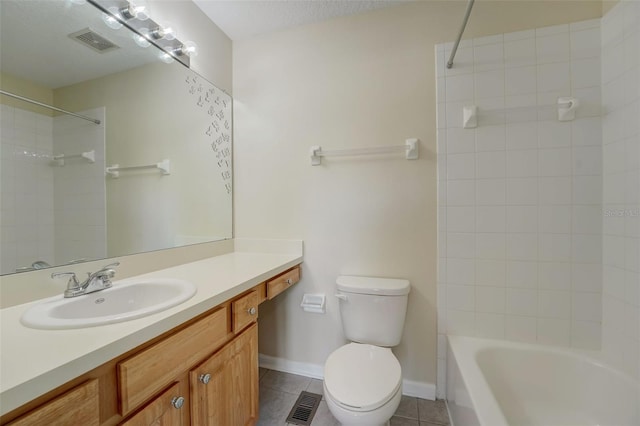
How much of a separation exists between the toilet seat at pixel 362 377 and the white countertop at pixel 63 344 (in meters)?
0.60

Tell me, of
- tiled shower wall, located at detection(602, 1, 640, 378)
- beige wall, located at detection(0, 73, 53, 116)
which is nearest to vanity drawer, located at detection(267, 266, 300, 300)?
beige wall, located at detection(0, 73, 53, 116)

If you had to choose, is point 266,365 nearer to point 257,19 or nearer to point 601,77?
point 257,19

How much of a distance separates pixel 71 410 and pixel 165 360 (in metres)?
0.22

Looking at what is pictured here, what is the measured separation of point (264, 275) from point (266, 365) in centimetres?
→ 101

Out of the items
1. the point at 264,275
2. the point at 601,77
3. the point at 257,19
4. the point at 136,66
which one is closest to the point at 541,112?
the point at 601,77

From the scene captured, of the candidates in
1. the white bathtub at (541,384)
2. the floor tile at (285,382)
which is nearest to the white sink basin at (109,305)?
the floor tile at (285,382)

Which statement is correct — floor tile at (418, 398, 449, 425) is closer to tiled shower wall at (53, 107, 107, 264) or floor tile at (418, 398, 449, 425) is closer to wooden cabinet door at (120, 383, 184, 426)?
wooden cabinet door at (120, 383, 184, 426)

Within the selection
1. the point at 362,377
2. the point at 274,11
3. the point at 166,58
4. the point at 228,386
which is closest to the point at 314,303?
the point at 362,377

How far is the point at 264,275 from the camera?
1.24m

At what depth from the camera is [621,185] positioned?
119cm

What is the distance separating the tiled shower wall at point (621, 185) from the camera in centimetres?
112

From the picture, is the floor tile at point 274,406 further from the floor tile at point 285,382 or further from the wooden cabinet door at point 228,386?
the wooden cabinet door at point 228,386

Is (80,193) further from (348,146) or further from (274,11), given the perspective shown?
(274,11)

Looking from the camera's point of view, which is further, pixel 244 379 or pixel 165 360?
pixel 244 379
